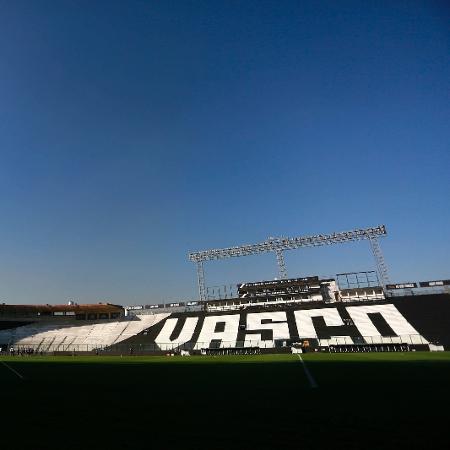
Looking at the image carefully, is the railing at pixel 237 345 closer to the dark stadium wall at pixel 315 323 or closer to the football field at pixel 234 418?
the dark stadium wall at pixel 315 323

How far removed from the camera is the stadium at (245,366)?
645 cm

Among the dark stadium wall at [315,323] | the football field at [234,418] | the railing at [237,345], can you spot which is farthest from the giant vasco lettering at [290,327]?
the football field at [234,418]

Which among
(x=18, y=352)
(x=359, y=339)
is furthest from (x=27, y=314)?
(x=359, y=339)

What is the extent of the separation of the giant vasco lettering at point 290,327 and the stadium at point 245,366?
0.33 m

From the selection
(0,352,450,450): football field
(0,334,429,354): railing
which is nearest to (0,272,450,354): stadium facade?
(0,334,429,354): railing

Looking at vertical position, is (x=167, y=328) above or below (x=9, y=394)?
above

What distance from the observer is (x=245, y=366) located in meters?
24.5

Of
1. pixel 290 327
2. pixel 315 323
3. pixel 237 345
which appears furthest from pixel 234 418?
pixel 315 323

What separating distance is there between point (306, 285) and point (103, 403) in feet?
221

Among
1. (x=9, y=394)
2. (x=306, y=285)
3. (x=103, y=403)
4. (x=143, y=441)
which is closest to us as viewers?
(x=143, y=441)

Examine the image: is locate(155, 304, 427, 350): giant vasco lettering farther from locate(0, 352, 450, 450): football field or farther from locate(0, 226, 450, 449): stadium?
locate(0, 352, 450, 450): football field

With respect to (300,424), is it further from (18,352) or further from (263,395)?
(18,352)

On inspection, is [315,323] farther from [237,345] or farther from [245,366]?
[245,366]

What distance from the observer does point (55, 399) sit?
10.5 meters
